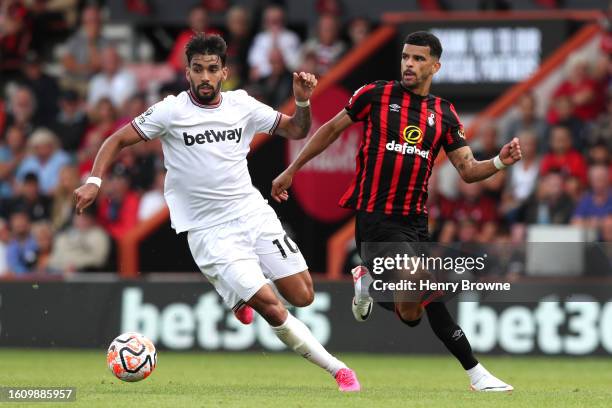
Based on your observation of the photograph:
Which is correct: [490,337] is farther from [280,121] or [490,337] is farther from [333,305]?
[280,121]

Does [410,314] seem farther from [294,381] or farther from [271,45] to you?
[271,45]

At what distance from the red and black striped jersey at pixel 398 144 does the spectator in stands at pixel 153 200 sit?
7233mm

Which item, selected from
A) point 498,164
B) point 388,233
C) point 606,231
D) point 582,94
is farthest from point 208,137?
point 582,94

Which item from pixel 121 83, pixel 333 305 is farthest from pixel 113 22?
pixel 333 305

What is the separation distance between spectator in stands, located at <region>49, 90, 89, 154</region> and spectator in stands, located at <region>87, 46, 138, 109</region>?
0.67ft

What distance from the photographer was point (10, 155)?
1967 cm

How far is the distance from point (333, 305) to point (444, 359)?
4.36ft

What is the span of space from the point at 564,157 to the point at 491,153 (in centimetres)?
81

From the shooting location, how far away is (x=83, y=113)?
19984mm

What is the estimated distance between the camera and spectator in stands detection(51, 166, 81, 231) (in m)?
18.2

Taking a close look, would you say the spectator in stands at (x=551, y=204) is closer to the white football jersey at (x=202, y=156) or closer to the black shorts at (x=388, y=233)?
the black shorts at (x=388, y=233)

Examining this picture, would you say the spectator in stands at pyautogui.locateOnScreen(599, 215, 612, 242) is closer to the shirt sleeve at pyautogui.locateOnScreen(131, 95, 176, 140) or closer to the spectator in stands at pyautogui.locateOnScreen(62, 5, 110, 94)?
the shirt sleeve at pyautogui.locateOnScreen(131, 95, 176, 140)

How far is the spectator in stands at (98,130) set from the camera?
18938 millimetres

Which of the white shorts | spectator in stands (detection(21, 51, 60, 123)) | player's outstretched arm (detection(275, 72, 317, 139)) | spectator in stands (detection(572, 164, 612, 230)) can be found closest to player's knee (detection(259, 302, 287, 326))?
the white shorts
